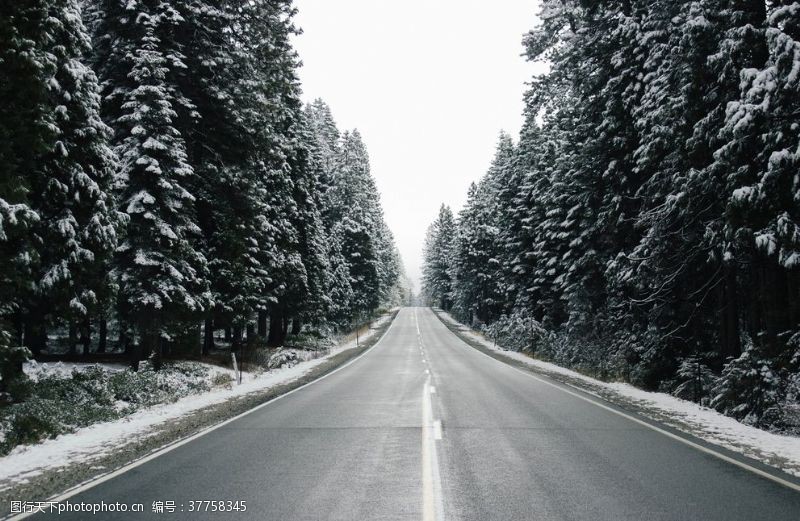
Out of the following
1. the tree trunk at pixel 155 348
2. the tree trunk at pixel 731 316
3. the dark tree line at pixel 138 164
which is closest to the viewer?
the dark tree line at pixel 138 164

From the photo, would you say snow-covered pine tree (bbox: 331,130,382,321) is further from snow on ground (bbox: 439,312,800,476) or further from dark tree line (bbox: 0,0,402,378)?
snow on ground (bbox: 439,312,800,476)

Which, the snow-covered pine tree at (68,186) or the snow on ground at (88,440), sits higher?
the snow-covered pine tree at (68,186)

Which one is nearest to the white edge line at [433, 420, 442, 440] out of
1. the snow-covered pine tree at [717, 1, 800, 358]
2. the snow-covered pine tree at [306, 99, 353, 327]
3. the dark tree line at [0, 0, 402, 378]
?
the snow-covered pine tree at [717, 1, 800, 358]

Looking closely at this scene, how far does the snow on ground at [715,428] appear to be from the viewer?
784cm

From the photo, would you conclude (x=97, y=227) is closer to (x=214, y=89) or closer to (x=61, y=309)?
(x=61, y=309)

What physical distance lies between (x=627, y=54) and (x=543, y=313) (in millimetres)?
21755

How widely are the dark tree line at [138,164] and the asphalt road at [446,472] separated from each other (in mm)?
5001

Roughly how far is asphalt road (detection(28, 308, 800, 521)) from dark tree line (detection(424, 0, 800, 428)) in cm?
424

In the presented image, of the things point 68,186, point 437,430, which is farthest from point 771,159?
point 68,186

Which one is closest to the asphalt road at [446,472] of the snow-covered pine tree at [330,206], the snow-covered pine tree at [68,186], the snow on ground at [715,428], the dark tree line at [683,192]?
the snow on ground at [715,428]

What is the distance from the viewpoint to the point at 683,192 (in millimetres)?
12656

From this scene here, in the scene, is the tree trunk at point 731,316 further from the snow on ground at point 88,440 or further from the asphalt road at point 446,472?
the snow on ground at point 88,440

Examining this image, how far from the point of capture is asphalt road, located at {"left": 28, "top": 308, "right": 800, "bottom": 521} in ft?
17.7

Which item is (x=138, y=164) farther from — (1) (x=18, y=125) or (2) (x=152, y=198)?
(1) (x=18, y=125)
